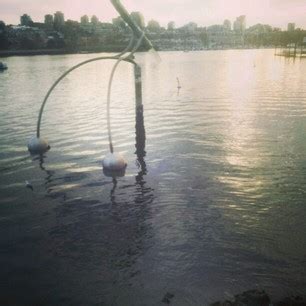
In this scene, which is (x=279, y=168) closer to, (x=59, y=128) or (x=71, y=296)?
(x=71, y=296)

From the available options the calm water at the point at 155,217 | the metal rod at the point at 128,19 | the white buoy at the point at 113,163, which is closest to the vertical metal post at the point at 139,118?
the calm water at the point at 155,217

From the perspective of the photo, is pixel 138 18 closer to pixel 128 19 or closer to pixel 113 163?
pixel 128 19

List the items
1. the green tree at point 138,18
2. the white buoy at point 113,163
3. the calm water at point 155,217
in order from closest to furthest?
1. the calm water at point 155,217
2. the white buoy at point 113,163
3. the green tree at point 138,18

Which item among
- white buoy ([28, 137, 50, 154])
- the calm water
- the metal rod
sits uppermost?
the metal rod

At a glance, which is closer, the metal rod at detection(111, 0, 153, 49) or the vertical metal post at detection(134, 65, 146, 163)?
the metal rod at detection(111, 0, 153, 49)

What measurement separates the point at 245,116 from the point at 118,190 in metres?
19.0

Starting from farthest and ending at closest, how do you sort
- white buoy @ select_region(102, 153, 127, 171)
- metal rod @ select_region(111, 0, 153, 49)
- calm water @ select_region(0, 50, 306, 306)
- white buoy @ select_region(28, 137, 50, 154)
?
white buoy @ select_region(28, 137, 50, 154) < white buoy @ select_region(102, 153, 127, 171) < metal rod @ select_region(111, 0, 153, 49) < calm water @ select_region(0, 50, 306, 306)

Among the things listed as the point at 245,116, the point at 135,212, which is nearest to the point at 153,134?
the point at 245,116

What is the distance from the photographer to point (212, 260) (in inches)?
367

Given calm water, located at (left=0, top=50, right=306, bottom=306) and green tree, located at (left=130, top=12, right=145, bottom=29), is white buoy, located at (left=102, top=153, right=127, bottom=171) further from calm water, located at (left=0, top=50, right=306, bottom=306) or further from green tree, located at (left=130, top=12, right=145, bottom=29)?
green tree, located at (left=130, top=12, right=145, bottom=29)

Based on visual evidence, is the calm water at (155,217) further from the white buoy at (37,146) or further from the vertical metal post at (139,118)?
the white buoy at (37,146)

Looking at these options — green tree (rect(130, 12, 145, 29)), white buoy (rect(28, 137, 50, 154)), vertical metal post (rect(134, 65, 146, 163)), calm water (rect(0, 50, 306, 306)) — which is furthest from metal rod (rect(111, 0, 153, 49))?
white buoy (rect(28, 137, 50, 154))

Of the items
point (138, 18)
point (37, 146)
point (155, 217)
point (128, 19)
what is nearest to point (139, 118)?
point (138, 18)

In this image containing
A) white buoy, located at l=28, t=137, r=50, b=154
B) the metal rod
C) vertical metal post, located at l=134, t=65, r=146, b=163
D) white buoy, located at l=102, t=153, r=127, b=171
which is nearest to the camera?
the metal rod
